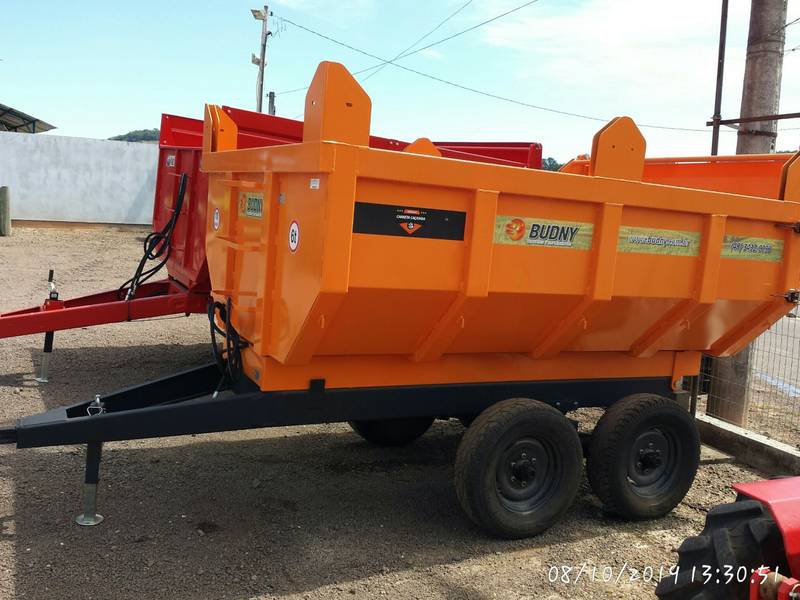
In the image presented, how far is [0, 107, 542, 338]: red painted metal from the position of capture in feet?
19.9

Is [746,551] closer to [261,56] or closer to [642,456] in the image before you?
[642,456]

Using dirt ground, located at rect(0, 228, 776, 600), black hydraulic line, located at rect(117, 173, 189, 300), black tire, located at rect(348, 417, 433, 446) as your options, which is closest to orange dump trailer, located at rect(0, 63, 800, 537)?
dirt ground, located at rect(0, 228, 776, 600)

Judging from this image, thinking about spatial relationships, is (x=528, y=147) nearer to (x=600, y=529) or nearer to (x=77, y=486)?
(x=600, y=529)

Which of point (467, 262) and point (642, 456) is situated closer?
point (467, 262)

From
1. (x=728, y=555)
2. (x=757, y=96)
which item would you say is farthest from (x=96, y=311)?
(x=757, y=96)

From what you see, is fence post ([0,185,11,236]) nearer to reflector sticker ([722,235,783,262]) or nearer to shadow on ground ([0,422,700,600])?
shadow on ground ([0,422,700,600])

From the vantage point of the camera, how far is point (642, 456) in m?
4.38

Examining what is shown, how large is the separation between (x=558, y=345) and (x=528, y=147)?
336 cm

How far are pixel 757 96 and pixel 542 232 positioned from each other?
3516 mm

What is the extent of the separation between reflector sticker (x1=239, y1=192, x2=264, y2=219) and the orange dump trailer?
2cm

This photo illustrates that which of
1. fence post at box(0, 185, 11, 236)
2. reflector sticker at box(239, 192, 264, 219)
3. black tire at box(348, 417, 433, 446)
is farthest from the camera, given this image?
fence post at box(0, 185, 11, 236)

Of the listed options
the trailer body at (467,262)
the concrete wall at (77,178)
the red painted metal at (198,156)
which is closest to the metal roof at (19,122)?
the concrete wall at (77,178)

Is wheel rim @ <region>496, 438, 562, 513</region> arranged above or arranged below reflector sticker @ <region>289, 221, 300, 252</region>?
below

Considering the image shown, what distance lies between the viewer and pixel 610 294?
12.7 ft
